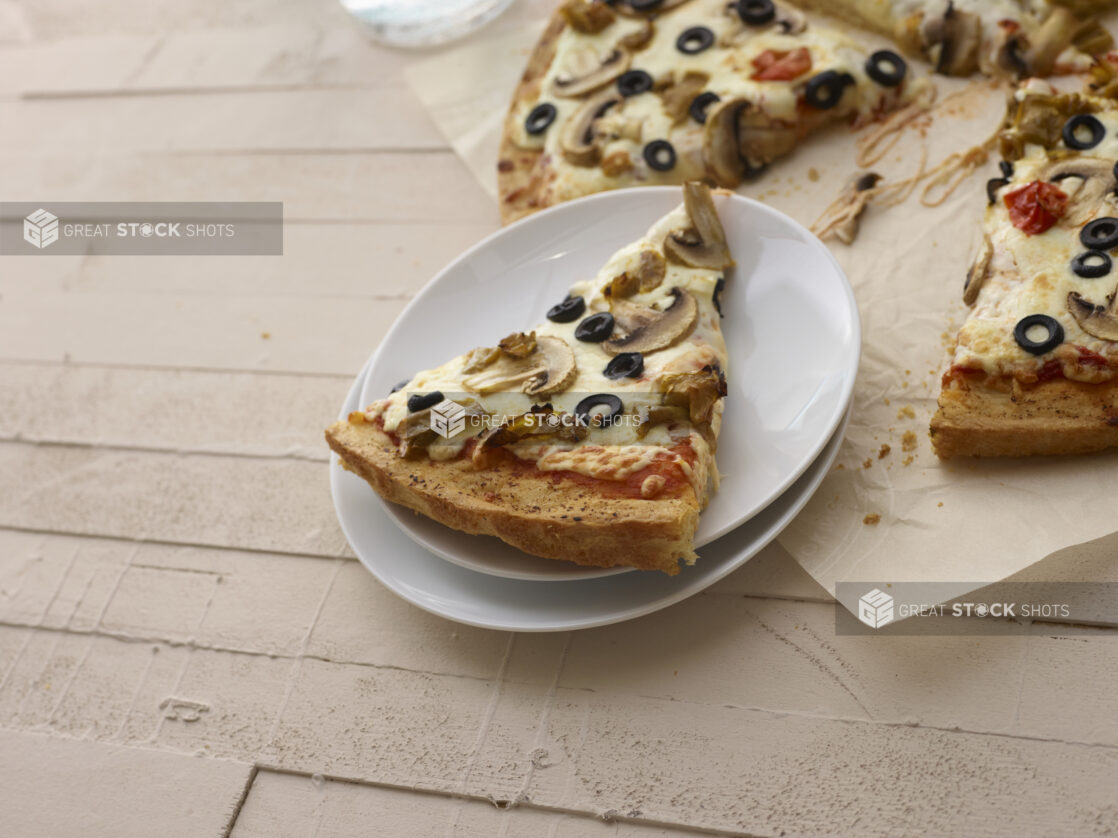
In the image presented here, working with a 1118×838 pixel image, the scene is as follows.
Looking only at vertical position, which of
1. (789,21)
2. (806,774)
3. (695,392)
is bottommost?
(806,774)

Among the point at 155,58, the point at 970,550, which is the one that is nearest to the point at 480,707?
the point at 970,550

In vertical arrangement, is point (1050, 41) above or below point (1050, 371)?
above

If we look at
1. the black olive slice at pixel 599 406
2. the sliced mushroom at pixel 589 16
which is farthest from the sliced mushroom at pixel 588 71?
the black olive slice at pixel 599 406

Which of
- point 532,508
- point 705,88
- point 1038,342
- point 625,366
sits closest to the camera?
point 532,508

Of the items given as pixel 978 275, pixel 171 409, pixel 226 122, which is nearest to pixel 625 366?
pixel 978 275

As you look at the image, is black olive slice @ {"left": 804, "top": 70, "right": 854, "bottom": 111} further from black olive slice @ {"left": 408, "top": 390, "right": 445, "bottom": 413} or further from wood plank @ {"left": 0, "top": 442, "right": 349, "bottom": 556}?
wood plank @ {"left": 0, "top": 442, "right": 349, "bottom": 556}

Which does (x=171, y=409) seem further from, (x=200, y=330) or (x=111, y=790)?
(x=111, y=790)

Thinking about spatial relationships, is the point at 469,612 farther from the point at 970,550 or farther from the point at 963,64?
the point at 963,64
